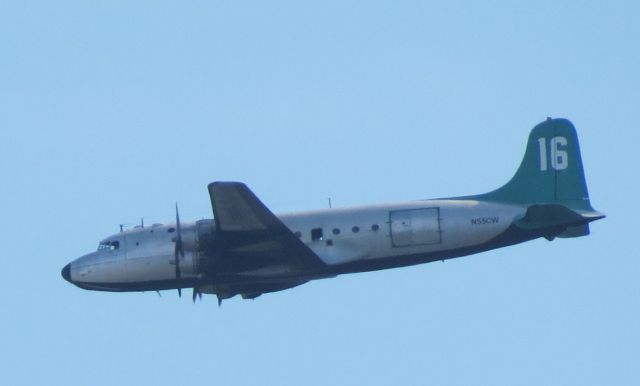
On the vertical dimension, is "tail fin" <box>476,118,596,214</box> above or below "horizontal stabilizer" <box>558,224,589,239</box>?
above

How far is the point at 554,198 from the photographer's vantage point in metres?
54.7

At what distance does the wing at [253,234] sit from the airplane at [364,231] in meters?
0.03

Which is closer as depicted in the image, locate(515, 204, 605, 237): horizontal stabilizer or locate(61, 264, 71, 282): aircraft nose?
locate(515, 204, 605, 237): horizontal stabilizer

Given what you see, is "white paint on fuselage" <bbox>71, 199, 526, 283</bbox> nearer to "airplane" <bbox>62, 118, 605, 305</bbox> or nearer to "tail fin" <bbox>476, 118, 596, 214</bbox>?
"airplane" <bbox>62, 118, 605, 305</bbox>

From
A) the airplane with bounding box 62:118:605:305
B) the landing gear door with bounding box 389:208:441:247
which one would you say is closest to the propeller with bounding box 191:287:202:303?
the airplane with bounding box 62:118:605:305

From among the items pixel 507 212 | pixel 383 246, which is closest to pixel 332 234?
pixel 383 246

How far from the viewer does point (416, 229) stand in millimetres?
53875

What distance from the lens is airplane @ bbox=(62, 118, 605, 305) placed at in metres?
53.4

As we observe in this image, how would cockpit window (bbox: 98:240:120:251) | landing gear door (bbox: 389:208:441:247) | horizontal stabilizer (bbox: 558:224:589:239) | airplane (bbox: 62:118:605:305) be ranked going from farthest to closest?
1. cockpit window (bbox: 98:240:120:251)
2. horizontal stabilizer (bbox: 558:224:589:239)
3. landing gear door (bbox: 389:208:441:247)
4. airplane (bbox: 62:118:605:305)

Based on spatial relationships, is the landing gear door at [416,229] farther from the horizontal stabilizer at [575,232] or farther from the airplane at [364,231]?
the horizontal stabilizer at [575,232]

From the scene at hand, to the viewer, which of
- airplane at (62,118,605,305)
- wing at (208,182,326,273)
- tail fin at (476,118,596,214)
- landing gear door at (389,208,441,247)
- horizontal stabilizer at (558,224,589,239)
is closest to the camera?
wing at (208,182,326,273)

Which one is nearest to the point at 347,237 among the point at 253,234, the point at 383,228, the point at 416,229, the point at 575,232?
the point at 383,228

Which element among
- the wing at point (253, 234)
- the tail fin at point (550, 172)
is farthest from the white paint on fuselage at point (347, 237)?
the tail fin at point (550, 172)

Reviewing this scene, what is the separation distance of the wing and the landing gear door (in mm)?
2169
